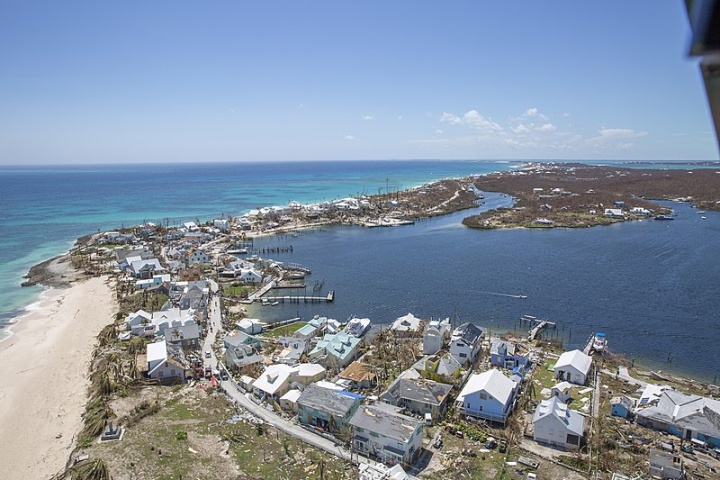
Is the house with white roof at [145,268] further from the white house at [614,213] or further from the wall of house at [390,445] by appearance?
the white house at [614,213]

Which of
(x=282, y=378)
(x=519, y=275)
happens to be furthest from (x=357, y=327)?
(x=519, y=275)

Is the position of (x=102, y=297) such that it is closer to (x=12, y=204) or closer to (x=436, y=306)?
(x=436, y=306)

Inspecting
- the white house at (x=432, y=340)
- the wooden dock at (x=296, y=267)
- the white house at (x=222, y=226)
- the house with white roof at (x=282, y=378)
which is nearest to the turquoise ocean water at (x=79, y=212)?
the white house at (x=222, y=226)

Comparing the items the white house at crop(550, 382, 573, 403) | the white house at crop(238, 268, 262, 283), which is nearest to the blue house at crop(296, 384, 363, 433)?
the white house at crop(550, 382, 573, 403)

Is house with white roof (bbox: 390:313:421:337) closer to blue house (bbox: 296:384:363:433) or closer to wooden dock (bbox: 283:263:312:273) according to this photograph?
blue house (bbox: 296:384:363:433)

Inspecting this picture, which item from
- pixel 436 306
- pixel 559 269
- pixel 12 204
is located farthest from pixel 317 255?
pixel 12 204

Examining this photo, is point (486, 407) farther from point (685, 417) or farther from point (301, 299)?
point (301, 299)
